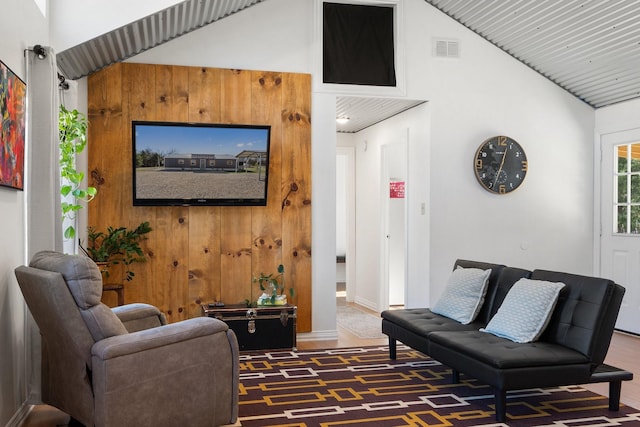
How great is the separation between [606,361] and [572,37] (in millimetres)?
2838

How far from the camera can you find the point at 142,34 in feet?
16.8

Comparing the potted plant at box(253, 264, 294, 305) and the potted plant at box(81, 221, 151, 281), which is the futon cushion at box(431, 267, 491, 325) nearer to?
the potted plant at box(253, 264, 294, 305)

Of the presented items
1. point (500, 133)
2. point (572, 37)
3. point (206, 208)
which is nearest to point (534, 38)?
point (572, 37)

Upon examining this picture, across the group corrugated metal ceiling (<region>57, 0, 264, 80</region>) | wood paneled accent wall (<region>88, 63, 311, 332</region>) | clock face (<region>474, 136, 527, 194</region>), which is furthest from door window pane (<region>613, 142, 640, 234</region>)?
corrugated metal ceiling (<region>57, 0, 264, 80</region>)

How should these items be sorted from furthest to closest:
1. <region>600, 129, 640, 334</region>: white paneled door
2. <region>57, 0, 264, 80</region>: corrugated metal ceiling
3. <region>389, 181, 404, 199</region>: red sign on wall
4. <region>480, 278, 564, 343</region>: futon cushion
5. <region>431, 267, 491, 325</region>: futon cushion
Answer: <region>389, 181, 404, 199</region>: red sign on wall, <region>600, 129, 640, 334</region>: white paneled door, <region>431, 267, 491, 325</region>: futon cushion, <region>57, 0, 264, 80</region>: corrugated metal ceiling, <region>480, 278, 564, 343</region>: futon cushion

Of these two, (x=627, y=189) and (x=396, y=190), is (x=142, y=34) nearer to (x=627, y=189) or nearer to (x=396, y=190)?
(x=396, y=190)

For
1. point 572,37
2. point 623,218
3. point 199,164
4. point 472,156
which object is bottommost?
point 623,218

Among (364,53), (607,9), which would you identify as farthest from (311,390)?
(607,9)

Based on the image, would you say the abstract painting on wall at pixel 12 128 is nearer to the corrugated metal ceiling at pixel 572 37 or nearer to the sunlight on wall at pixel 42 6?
the sunlight on wall at pixel 42 6

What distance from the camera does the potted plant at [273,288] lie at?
5.70 metres

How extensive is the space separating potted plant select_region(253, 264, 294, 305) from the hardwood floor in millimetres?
473

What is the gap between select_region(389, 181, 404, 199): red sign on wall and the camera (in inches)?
308

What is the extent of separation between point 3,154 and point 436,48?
174 inches

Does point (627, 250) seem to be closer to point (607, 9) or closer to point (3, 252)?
point (607, 9)
